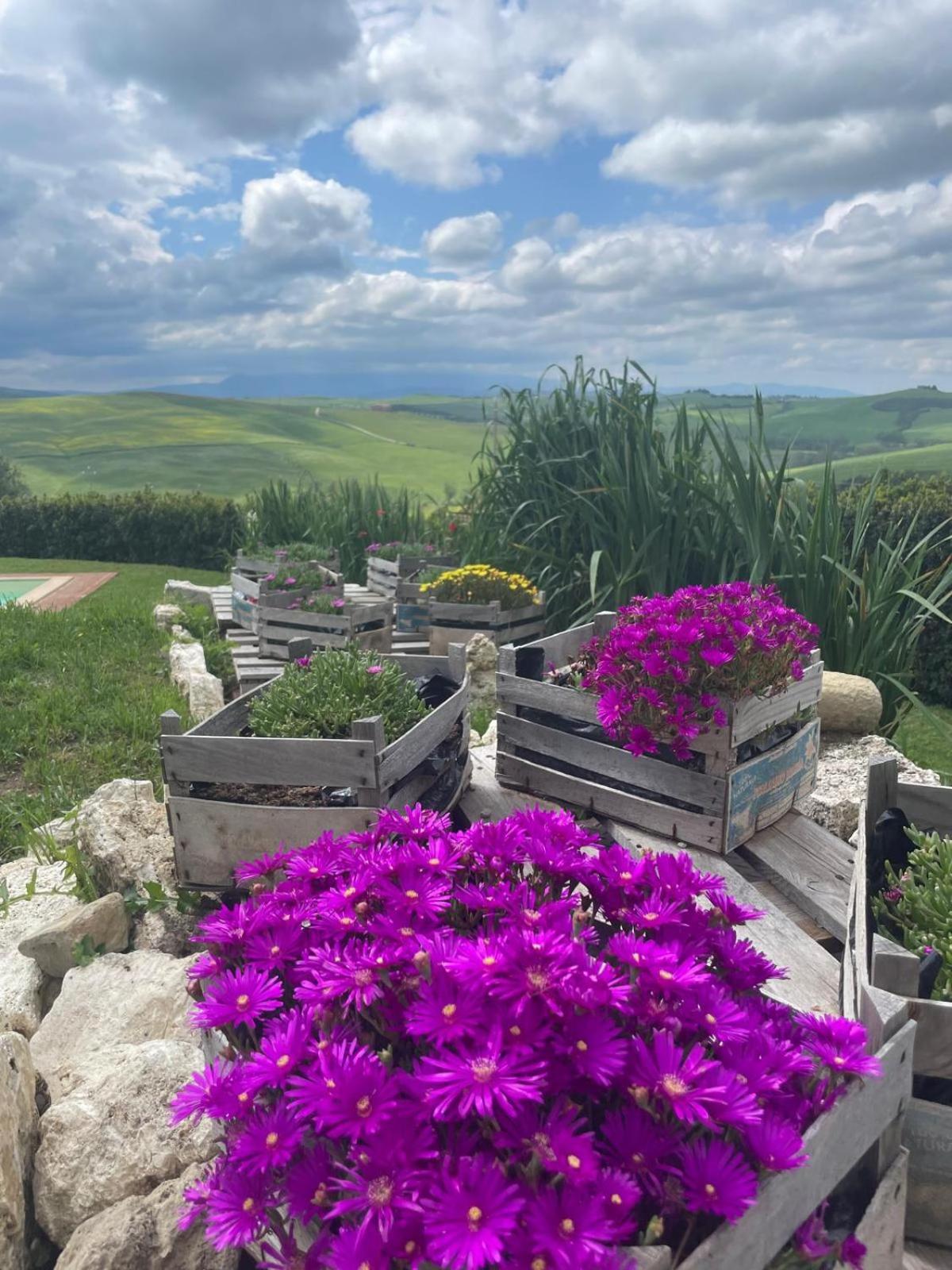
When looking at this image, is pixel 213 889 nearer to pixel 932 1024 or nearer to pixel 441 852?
pixel 441 852

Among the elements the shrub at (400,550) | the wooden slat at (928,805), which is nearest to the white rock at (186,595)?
the shrub at (400,550)

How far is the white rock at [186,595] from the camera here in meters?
12.7

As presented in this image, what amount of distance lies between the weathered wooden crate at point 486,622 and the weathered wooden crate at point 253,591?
152 centimetres

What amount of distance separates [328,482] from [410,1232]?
47.6ft

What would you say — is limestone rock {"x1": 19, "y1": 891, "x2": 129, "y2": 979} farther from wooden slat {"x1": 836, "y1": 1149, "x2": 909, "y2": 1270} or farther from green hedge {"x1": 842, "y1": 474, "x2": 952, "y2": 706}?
green hedge {"x1": 842, "y1": 474, "x2": 952, "y2": 706}

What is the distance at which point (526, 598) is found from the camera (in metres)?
8.02

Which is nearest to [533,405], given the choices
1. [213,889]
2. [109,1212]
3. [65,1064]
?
[213,889]

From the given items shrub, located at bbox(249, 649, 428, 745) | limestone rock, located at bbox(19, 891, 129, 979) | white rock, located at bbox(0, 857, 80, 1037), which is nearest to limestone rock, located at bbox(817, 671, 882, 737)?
shrub, located at bbox(249, 649, 428, 745)

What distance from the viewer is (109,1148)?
224 centimetres

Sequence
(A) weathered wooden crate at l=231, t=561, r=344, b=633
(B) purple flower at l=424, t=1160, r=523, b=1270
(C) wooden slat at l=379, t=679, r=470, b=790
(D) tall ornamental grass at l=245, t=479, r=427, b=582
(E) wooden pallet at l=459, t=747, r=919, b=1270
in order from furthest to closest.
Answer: (D) tall ornamental grass at l=245, t=479, r=427, b=582, (A) weathered wooden crate at l=231, t=561, r=344, b=633, (C) wooden slat at l=379, t=679, r=470, b=790, (E) wooden pallet at l=459, t=747, r=919, b=1270, (B) purple flower at l=424, t=1160, r=523, b=1270

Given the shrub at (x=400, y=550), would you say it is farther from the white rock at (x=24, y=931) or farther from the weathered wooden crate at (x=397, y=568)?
the white rock at (x=24, y=931)

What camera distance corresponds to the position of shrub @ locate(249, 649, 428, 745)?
358cm

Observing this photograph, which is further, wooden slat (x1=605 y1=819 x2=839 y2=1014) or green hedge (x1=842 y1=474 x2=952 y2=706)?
green hedge (x1=842 y1=474 x2=952 y2=706)

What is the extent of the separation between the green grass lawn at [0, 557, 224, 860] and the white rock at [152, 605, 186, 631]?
0.29 feet
